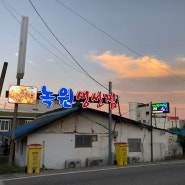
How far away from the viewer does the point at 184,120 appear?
88.5 metres

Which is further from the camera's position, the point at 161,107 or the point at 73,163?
the point at 161,107

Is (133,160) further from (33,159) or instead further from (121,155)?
(33,159)

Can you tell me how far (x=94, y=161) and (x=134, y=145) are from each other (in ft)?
13.6

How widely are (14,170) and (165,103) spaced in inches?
1547

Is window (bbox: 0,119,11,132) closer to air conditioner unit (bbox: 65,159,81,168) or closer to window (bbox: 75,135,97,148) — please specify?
window (bbox: 75,135,97,148)

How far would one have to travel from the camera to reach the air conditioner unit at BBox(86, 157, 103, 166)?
19406 mm

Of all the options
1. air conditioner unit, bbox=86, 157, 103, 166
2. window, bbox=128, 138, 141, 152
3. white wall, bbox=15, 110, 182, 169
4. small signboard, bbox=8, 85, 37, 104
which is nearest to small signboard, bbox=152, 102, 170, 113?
white wall, bbox=15, 110, 182, 169

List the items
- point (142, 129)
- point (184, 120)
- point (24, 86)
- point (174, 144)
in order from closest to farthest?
point (24, 86) → point (142, 129) → point (174, 144) → point (184, 120)

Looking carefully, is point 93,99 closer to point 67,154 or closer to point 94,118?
point 94,118

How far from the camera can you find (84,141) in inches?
799

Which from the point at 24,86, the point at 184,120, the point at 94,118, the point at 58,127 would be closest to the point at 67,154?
the point at 58,127

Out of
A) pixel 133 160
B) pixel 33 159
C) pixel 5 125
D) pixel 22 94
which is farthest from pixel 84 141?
pixel 5 125

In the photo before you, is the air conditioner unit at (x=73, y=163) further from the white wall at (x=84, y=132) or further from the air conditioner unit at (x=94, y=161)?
the air conditioner unit at (x=94, y=161)

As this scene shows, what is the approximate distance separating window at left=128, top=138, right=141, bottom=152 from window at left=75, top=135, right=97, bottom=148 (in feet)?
10.9
